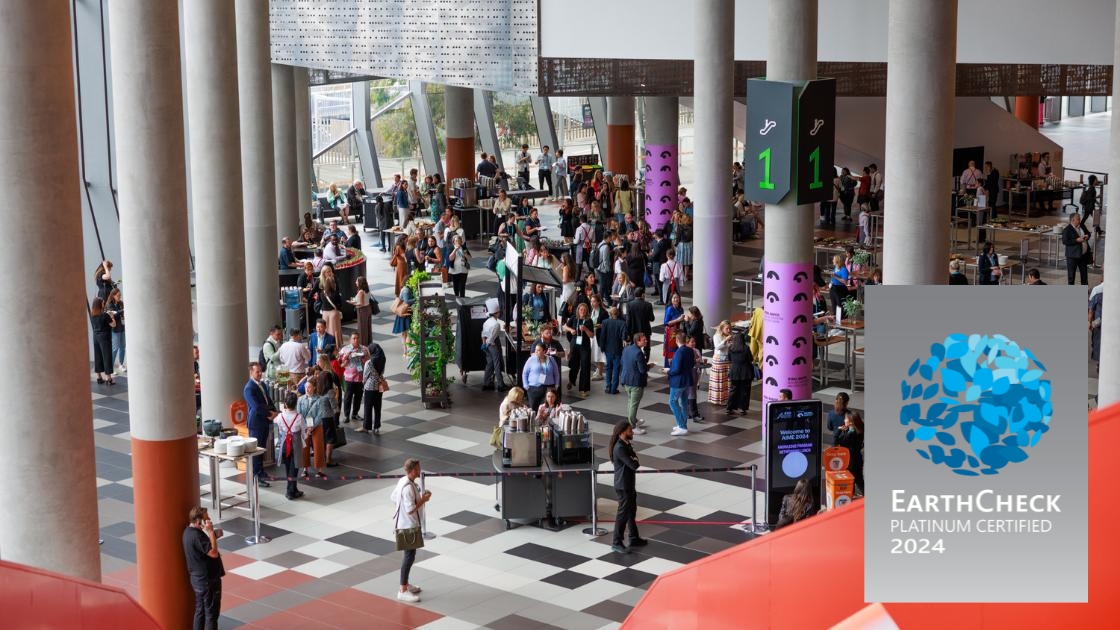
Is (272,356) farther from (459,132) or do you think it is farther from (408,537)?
(459,132)

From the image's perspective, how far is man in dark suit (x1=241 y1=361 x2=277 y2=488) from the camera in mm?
14922

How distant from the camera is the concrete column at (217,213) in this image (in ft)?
52.8

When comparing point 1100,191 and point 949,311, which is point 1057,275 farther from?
point 949,311

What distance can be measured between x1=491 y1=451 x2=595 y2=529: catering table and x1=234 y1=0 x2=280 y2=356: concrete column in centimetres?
702

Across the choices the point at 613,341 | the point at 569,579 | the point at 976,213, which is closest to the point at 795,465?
the point at 569,579

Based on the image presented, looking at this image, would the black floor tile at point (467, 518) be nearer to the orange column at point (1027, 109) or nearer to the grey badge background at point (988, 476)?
the grey badge background at point (988, 476)

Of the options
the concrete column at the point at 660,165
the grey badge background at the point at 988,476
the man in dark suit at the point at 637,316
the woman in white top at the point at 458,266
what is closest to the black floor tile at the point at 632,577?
the man in dark suit at the point at 637,316

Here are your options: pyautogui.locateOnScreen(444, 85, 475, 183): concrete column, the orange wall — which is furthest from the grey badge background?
pyautogui.locateOnScreen(444, 85, 475, 183): concrete column

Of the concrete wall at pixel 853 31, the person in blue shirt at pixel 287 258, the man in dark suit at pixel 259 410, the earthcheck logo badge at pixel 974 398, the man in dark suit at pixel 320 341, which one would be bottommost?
the man in dark suit at pixel 259 410

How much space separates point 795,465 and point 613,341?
507cm

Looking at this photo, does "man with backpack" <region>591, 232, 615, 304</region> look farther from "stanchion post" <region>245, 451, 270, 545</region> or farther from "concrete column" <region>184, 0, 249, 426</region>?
"stanchion post" <region>245, 451, 270, 545</region>

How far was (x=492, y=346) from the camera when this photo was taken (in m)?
18.3

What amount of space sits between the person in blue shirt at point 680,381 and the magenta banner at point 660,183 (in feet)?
39.0

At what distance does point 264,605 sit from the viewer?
12109mm
